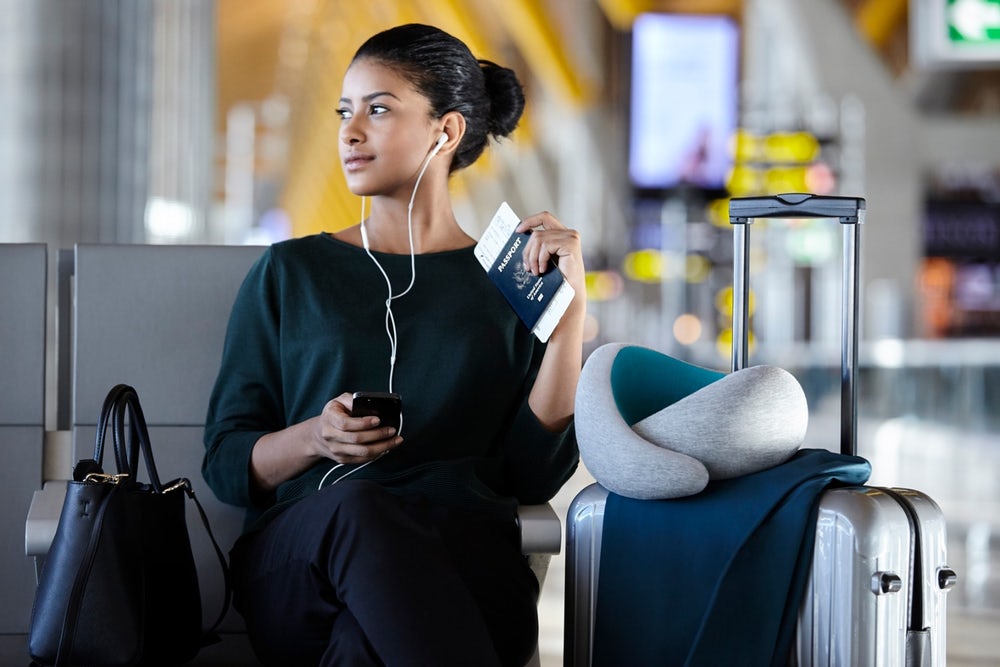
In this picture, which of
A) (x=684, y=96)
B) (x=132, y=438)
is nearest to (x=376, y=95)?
(x=132, y=438)

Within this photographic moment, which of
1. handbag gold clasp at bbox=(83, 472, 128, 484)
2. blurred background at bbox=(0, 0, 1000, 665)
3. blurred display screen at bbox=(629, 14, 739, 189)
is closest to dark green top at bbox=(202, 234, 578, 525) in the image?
handbag gold clasp at bbox=(83, 472, 128, 484)

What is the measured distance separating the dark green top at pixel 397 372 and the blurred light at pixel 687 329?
1954 centimetres

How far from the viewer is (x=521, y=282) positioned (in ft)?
6.89

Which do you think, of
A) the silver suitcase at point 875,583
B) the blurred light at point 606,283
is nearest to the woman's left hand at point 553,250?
the silver suitcase at point 875,583

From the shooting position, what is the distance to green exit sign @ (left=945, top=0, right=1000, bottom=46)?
7242mm

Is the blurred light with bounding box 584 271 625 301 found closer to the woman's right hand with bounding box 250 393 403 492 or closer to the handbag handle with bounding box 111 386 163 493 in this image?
the woman's right hand with bounding box 250 393 403 492

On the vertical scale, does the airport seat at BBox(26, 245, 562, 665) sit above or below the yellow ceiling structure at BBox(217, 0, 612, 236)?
below

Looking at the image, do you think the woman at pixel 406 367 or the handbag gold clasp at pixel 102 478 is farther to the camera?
the woman at pixel 406 367

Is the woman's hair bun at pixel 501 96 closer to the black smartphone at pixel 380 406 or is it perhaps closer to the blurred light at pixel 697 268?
the black smartphone at pixel 380 406

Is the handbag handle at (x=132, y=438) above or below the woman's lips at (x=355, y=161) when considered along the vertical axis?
below

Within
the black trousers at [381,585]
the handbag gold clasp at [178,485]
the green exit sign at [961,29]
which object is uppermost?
the green exit sign at [961,29]

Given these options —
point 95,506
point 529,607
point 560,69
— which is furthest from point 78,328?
point 560,69

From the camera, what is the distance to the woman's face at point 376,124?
221 centimetres

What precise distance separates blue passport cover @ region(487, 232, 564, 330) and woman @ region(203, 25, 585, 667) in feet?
0.08
